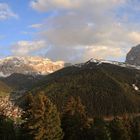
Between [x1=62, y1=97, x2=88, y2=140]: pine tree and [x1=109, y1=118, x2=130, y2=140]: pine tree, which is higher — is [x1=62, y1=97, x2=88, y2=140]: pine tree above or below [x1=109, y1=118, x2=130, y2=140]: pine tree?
above

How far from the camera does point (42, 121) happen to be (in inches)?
3664

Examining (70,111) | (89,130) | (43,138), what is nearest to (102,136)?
(89,130)

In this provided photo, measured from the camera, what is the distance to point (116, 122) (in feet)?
374

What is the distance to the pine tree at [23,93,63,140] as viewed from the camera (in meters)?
91.9

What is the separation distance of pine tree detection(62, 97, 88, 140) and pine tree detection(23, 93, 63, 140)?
22.0 ft

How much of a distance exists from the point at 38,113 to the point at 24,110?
5153mm

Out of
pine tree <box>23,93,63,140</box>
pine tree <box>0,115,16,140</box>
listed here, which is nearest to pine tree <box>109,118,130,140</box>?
pine tree <box>23,93,63,140</box>

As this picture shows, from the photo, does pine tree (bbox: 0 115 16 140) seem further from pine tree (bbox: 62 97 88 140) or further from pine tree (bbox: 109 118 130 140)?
pine tree (bbox: 109 118 130 140)

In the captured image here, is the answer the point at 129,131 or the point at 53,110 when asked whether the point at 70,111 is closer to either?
the point at 53,110

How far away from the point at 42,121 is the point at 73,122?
1221cm

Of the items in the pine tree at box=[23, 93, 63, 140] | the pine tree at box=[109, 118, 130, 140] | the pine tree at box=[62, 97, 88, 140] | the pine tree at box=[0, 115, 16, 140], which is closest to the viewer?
the pine tree at box=[23, 93, 63, 140]

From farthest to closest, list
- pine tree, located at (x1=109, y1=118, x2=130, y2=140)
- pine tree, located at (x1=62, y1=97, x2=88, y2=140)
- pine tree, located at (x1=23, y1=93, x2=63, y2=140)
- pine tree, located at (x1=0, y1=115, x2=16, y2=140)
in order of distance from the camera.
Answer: pine tree, located at (x1=0, y1=115, x2=16, y2=140) < pine tree, located at (x1=109, y1=118, x2=130, y2=140) < pine tree, located at (x1=62, y1=97, x2=88, y2=140) < pine tree, located at (x1=23, y1=93, x2=63, y2=140)

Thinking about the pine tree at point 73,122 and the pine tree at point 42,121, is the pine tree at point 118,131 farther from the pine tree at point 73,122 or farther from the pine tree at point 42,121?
the pine tree at point 42,121

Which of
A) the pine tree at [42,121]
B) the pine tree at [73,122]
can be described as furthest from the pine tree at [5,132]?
the pine tree at [42,121]
